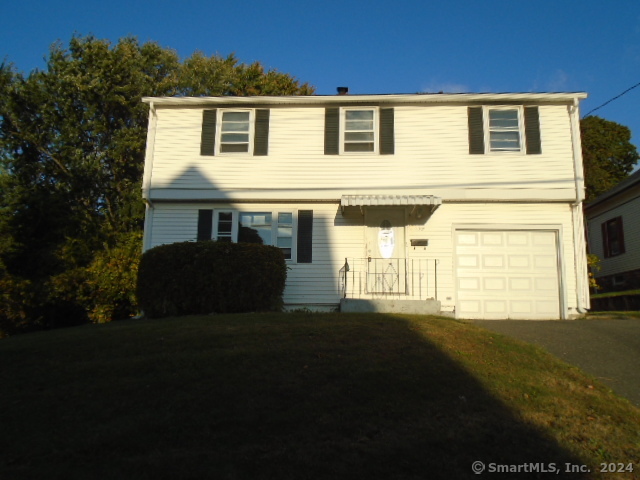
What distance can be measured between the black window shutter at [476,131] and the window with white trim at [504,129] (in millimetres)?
148

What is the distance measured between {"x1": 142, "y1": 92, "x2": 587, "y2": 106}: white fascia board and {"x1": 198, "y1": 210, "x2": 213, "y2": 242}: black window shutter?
2.81 meters

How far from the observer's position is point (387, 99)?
13898 mm

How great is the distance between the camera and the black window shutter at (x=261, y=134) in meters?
14.0

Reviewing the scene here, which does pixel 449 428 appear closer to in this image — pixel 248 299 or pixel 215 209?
pixel 248 299

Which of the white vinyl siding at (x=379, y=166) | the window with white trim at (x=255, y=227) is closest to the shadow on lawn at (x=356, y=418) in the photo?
the window with white trim at (x=255, y=227)

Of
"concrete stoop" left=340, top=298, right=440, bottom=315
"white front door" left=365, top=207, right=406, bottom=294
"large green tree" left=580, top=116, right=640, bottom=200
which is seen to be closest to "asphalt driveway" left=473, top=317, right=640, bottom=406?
"concrete stoop" left=340, top=298, right=440, bottom=315

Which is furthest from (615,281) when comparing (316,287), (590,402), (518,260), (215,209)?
(590,402)

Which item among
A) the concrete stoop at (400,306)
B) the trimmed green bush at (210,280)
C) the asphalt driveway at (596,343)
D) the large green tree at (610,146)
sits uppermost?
the large green tree at (610,146)

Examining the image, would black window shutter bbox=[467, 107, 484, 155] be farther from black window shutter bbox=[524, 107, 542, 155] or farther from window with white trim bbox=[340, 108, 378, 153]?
window with white trim bbox=[340, 108, 378, 153]

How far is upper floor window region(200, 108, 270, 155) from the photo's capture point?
46.1ft

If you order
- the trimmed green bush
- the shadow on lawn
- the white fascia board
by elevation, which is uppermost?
the white fascia board

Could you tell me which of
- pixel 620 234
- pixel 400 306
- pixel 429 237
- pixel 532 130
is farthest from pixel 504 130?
pixel 620 234

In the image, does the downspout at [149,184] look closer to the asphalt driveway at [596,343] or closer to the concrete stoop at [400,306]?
the concrete stoop at [400,306]

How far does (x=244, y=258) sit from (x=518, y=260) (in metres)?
6.29
